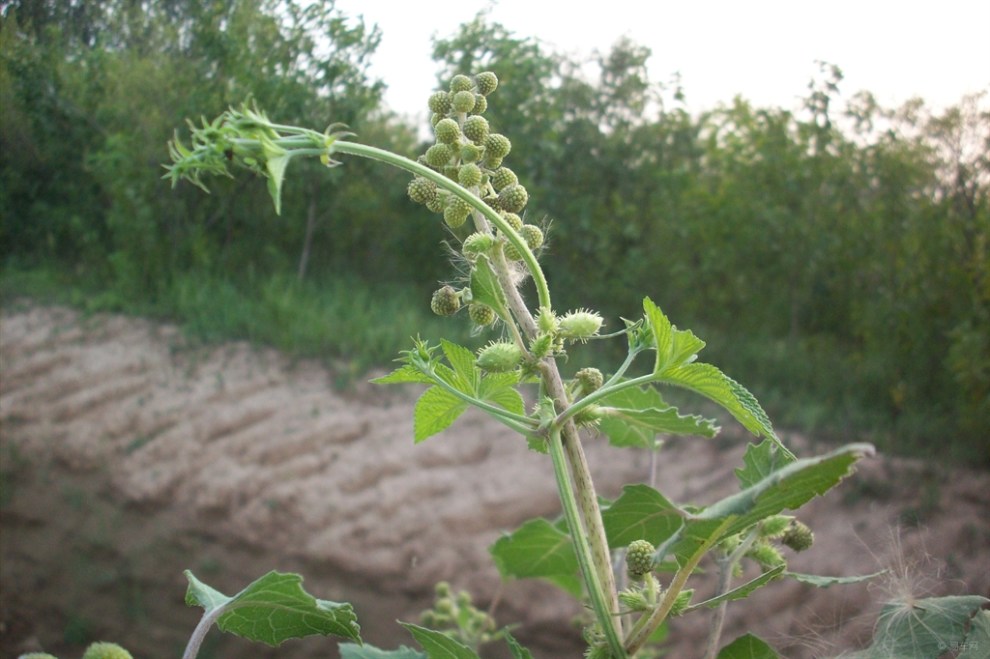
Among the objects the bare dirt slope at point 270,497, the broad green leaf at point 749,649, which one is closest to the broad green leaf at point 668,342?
the broad green leaf at point 749,649

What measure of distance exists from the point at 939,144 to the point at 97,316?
2.49m

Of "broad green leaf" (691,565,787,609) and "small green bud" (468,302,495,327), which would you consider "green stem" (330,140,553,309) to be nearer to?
"small green bud" (468,302,495,327)

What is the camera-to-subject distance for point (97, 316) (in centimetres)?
221

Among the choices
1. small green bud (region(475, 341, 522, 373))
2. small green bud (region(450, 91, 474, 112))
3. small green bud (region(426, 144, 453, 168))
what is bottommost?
small green bud (region(475, 341, 522, 373))

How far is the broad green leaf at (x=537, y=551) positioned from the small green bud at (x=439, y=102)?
396 mm

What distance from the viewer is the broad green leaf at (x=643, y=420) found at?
1.86 ft

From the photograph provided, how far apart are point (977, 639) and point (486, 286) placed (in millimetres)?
395

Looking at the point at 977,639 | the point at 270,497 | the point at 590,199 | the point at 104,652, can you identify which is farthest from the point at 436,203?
the point at 590,199

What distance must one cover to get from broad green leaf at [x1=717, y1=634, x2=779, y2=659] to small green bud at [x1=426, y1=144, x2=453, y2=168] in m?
0.37

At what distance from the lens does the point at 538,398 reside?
592 mm

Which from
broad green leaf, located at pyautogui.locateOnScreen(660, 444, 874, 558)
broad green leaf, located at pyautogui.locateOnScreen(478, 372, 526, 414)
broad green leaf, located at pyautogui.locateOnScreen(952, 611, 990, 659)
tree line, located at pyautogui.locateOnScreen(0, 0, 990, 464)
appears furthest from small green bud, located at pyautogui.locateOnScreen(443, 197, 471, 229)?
tree line, located at pyautogui.locateOnScreen(0, 0, 990, 464)

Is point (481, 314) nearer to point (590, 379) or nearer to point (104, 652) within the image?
point (590, 379)

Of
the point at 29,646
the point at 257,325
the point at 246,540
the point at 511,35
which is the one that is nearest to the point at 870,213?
the point at 511,35

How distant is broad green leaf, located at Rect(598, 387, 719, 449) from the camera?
57 cm
